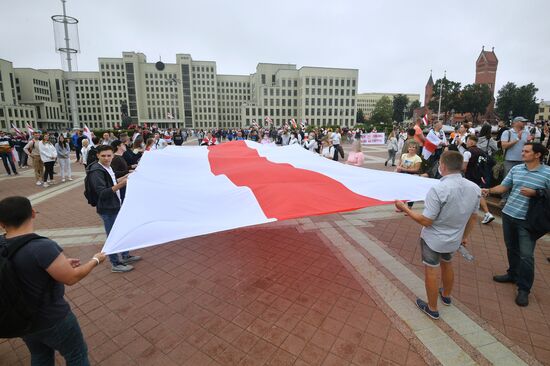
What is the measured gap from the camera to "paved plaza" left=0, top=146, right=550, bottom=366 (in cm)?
262

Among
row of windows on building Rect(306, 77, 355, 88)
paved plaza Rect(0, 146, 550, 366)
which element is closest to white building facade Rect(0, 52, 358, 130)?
row of windows on building Rect(306, 77, 355, 88)

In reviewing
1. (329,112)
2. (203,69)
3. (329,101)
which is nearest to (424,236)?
(329,101)

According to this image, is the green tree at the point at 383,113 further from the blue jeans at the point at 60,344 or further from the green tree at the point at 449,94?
the blue jeans at the point at 60,344

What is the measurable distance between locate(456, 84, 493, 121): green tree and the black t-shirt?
86350 mm

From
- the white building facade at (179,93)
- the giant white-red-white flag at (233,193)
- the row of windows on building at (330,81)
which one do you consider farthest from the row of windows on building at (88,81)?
the giant white-red-white flag at (233,193)

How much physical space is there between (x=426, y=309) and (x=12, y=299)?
11.8 ft

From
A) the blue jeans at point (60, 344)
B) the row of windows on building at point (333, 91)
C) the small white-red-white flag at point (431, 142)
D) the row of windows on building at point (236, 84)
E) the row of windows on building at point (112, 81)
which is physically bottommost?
the blue jeans at point (60, 344)

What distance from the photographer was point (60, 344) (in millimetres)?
1938

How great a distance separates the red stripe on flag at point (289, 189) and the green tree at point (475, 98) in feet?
271

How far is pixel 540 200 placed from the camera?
312 centimetres

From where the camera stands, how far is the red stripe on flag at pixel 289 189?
3.16 meters

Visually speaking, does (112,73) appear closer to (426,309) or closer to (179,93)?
(179,93)

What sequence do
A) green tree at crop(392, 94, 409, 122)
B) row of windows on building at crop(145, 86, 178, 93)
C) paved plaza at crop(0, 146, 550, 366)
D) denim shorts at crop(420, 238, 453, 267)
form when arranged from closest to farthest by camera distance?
paved plaza at crop(0, 146, 550, 366) → denim shorts at crop(420, 238, 453, 267) → green tree at crop(392, 94, 409, 122) → row of windows on building at crop(145, 86, 178, 93)

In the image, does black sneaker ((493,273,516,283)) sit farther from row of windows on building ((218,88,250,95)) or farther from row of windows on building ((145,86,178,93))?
row of windows on building ((218,88,250,95))
